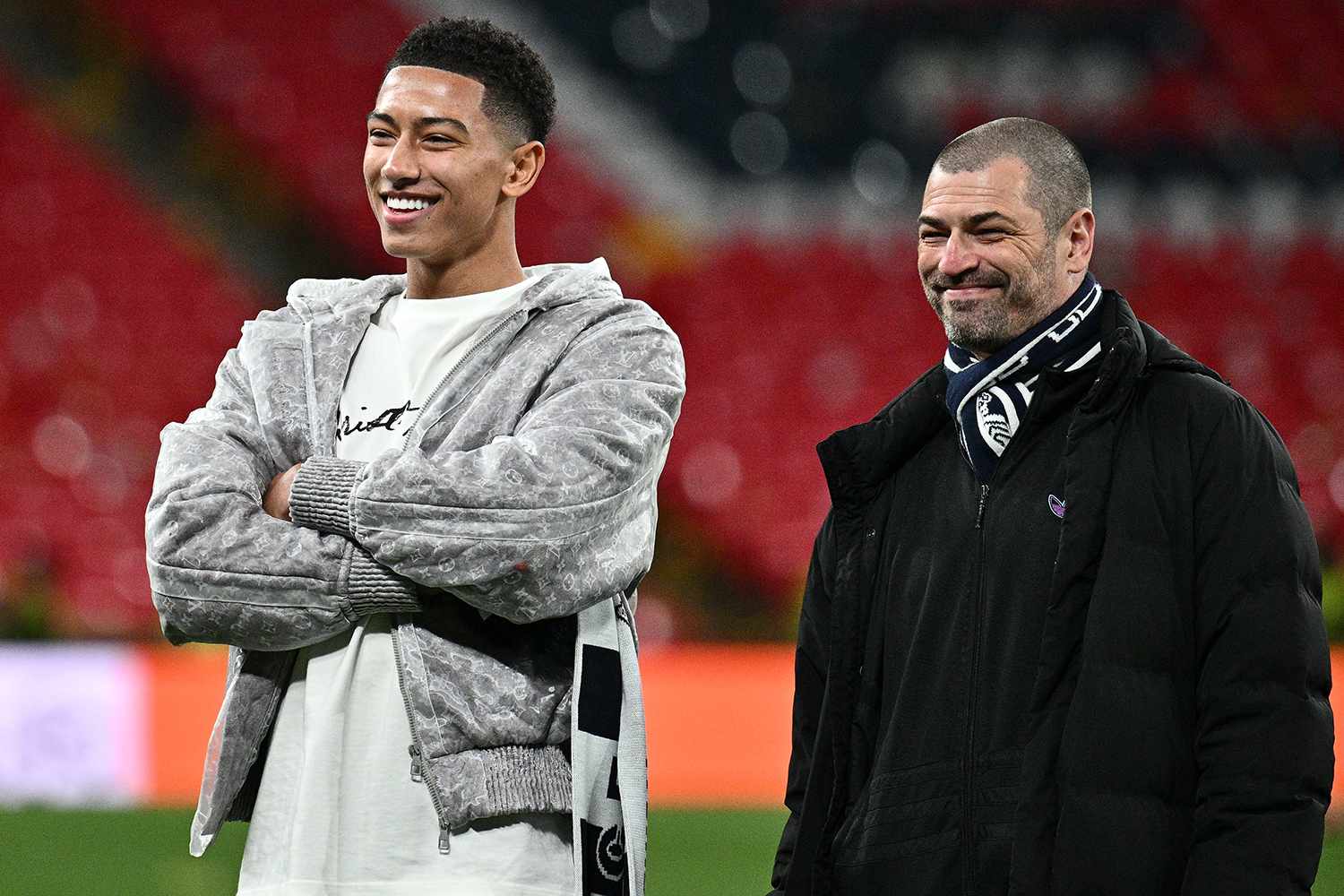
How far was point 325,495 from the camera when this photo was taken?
91.0 inches

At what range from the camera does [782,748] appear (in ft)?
23.4

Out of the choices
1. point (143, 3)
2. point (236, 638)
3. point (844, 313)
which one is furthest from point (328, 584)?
point (143, 3)

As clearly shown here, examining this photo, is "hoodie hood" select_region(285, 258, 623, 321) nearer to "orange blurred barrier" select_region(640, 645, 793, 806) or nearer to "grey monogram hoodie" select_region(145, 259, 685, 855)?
"grey monogram hoodie" select_region(145, 259, 685, 855)

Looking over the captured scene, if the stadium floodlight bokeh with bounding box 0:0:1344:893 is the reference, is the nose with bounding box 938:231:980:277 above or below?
below

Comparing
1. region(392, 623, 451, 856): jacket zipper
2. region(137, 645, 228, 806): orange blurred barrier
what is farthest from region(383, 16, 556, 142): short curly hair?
region(137, 645, 228, 806): orange blurred barrier

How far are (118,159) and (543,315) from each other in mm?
10113

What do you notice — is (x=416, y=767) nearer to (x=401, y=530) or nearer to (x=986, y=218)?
(x=401, y=530)

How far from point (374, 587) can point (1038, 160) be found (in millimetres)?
1078

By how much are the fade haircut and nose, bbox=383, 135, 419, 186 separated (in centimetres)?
75

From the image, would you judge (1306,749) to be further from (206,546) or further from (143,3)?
(143,3)

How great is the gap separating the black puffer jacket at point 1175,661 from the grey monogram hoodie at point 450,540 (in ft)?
2.01

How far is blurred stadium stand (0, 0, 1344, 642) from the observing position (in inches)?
448

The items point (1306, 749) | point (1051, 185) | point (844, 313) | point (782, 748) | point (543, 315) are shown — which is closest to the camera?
point (1306, 749)

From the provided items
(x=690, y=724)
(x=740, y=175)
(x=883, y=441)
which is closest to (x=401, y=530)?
(x=883, y=441)
